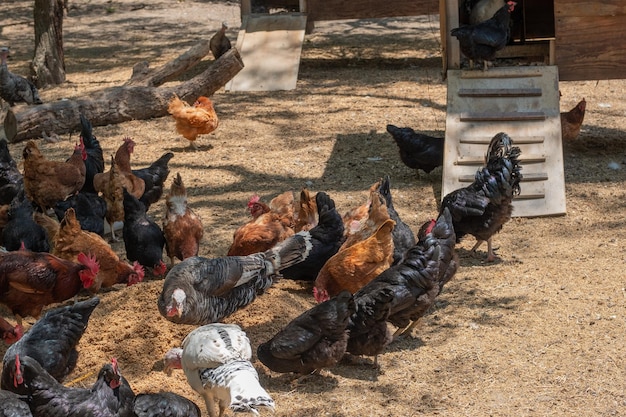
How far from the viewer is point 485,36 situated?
31.9 ft

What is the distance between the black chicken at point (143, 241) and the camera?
768 cm

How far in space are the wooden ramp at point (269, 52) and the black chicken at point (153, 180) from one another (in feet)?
16.2

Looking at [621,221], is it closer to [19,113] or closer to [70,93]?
[19,113]

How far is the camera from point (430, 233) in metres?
6.68

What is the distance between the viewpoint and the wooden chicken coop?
31.3 ft

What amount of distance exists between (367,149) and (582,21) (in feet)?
10.0

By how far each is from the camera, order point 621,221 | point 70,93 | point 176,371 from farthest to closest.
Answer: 1. point 70,93
2. point 621,221
3. point 176,371

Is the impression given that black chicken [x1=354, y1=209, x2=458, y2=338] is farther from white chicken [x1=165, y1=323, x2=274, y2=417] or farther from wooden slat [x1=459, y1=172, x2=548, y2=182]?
wooden slat [x1=459, y1=172, x2=548, y2=182]

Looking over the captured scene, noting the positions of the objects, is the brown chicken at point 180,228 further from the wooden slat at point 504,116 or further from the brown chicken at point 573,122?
the brown chicken at point 573,122

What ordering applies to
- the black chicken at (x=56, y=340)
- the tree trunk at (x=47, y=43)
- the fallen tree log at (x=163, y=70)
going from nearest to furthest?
1. the black chicken at (x=56, y=340)
2. the fallen tree log at (x=163, y=70)
3. the tree trunk at (x=47, y=43)

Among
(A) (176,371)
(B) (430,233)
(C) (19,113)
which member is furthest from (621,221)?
(C) (19,113)

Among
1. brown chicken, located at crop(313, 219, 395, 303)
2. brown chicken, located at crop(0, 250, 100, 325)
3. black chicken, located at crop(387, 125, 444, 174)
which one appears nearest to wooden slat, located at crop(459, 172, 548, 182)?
black chicken, located at crop(387, 125, 444, 174)

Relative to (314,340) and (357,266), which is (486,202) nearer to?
(357,266)

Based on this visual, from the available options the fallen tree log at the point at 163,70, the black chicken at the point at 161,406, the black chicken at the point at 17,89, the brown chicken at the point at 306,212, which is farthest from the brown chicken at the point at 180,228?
the black chicken at the point at 17,89
